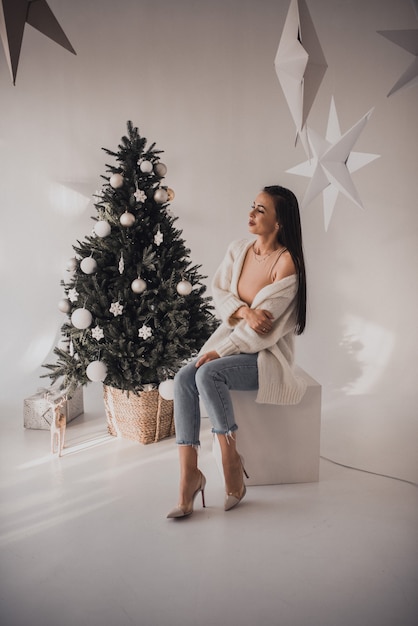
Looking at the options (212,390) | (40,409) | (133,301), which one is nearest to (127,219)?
(133,301)

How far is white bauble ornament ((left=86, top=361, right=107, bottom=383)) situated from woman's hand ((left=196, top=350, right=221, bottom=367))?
0.63m

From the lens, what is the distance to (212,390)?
250 cm

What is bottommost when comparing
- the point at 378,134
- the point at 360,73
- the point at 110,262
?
the point at 110,262

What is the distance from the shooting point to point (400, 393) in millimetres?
4312

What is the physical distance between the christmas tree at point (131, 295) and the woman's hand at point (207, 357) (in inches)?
16.1

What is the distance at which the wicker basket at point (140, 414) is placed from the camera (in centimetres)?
322

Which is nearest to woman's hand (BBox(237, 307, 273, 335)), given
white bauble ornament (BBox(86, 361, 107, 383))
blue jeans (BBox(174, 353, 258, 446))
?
blue jeans (BBox(174, 353, 258, 446))

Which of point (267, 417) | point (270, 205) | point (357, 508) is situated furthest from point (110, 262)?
point (357, 508)

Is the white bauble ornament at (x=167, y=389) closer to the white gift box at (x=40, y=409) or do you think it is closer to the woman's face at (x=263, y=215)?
the white gift box at (x=40, y=409)

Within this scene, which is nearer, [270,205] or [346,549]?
[346,549]

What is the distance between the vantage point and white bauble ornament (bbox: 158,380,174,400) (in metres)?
3.07

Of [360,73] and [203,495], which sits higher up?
[360,73]

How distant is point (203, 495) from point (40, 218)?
280 centimetres

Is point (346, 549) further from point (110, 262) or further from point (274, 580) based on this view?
point (110, 262)
